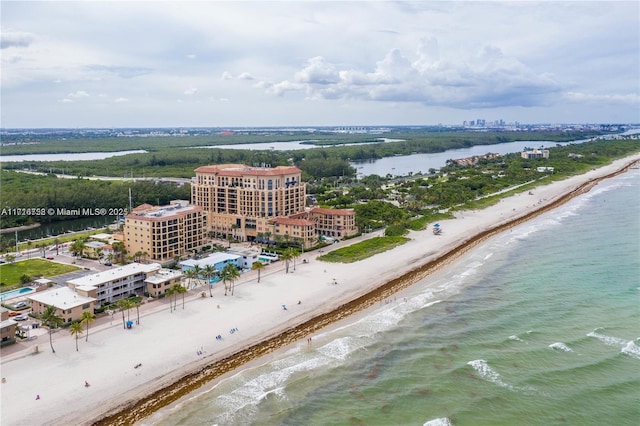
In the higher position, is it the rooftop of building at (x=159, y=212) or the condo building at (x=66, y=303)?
the rooftop of building at (x=159, y=212)

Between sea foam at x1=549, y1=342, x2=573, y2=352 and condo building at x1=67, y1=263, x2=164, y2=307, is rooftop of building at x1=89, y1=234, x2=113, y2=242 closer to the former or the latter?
condo building at x1=67, y1=263, x2=164, y2=307

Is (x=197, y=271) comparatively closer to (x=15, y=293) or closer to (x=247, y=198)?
(x=15, y=293)

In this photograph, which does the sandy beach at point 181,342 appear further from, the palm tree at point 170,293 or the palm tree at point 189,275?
the palm tree at point 189,275

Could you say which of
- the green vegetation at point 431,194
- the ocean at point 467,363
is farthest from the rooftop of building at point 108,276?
the green vegetation at point 431,194

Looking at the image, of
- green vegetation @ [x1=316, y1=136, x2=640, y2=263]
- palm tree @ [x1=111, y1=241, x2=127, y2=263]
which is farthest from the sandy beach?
palm tree @ [x1=111, y1=241, x2=127, y2=263]

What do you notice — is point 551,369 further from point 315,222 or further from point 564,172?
point 564,172

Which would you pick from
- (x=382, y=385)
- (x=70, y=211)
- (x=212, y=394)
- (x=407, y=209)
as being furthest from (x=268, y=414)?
(x=70, y=211)
